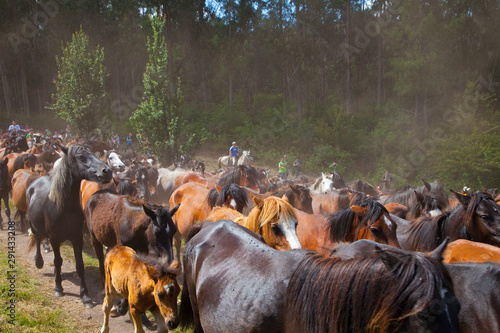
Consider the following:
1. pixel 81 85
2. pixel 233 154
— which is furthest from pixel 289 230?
pixel 233 154

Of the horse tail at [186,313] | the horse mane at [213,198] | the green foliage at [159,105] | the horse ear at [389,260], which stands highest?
the green foliage at [159,105]

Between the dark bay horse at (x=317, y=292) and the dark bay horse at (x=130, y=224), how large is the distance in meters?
1.67

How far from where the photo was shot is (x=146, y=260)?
3975mm

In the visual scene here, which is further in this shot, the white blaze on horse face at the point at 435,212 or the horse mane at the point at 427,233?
the white blaze on horse face at the point at 435,212

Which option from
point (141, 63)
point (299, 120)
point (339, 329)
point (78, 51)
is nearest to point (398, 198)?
point (339, 329)

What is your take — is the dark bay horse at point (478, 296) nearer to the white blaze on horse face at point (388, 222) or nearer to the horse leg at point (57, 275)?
the white blaze on horse face at point (388, 222)

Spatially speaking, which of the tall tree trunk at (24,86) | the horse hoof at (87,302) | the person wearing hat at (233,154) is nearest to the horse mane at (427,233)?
the horse hoof at (87,302)

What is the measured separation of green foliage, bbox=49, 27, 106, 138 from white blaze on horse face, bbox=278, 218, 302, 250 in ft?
51.5

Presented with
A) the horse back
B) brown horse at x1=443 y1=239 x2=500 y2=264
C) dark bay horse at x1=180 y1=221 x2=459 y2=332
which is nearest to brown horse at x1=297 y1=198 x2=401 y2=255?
brown horse at x1=443 y1=239 x2=500 y2=264

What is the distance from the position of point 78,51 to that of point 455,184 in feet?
77.0

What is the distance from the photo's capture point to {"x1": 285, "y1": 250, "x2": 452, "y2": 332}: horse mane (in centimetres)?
169

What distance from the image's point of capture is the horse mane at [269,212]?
13.7 ft

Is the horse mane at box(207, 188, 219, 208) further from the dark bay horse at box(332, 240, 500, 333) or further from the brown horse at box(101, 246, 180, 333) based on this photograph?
the dark bay horse at box(332, 240, 500, 333)

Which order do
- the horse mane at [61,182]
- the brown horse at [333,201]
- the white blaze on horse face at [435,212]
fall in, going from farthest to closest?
the brown horse at [333,201], the white blaze on horse face at [435,212], the horse mane at [61,182]
